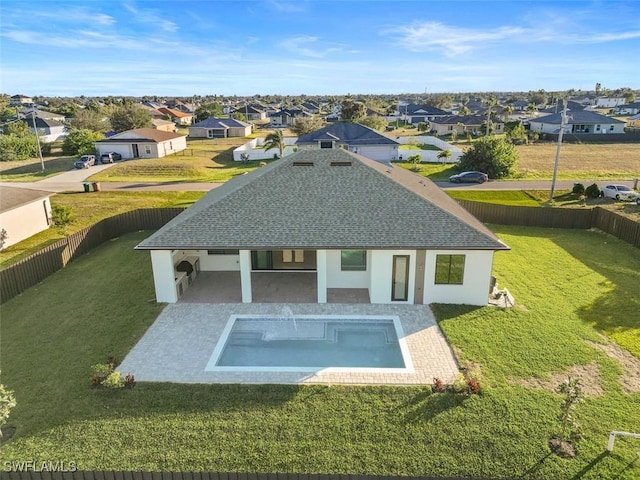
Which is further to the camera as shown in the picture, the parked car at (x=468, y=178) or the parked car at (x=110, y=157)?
the parked car at (x=110, y=157)

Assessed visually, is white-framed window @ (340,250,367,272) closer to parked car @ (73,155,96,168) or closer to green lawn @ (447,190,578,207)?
green lawn @ (447,190,578,207)

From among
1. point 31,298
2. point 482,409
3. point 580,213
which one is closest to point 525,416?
point 482,409

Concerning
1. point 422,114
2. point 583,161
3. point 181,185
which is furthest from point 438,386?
point 422,114

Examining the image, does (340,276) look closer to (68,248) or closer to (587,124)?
Result: (68,248)

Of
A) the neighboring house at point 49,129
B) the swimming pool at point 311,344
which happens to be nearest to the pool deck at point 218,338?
the swimming pool at point 311,344

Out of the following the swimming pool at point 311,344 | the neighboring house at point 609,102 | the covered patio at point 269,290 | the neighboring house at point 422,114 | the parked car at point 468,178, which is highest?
the neighboring house at point 609,102

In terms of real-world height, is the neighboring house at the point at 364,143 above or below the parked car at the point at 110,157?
above

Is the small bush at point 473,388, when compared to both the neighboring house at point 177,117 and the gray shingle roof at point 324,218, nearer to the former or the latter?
the gray shingle roof at point 324,218
